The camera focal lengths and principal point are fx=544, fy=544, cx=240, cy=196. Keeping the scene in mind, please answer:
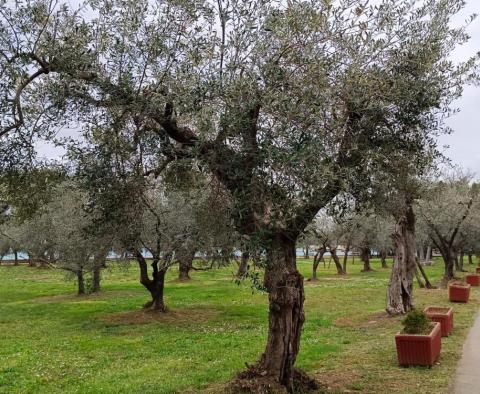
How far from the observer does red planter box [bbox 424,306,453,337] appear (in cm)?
1445

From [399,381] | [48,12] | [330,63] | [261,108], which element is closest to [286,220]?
[261,108]

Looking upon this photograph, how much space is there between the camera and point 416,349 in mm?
11047

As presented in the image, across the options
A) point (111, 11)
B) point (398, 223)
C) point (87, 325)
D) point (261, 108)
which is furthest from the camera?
point (87, 325)

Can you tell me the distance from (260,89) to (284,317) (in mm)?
3462

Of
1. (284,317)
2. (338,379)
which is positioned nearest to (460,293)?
(338,379)

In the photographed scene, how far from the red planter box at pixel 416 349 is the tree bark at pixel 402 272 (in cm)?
779

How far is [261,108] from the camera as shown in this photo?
23.2 feet

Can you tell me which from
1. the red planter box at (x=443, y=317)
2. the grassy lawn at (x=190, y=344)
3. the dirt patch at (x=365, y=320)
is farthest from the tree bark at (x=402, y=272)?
the red planter box at (x=443, y=317)

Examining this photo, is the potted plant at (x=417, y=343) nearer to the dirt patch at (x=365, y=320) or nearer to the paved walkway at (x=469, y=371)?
the paved walkway at (x=469, y=371)

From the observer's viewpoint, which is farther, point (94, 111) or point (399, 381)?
point (399, 381)

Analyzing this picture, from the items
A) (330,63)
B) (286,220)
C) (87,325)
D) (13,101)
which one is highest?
A: (330,63)

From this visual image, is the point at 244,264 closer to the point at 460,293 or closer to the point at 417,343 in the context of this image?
the point at 417,343

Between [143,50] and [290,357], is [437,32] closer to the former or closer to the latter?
[143,50]

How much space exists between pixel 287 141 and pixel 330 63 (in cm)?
131
